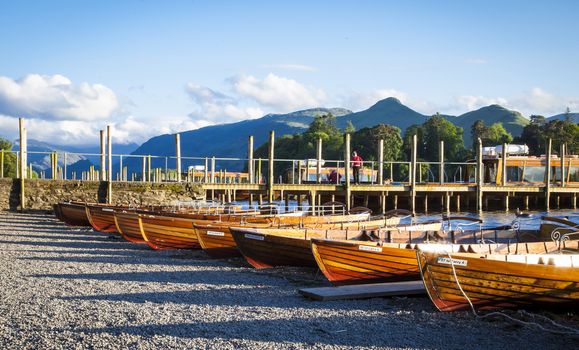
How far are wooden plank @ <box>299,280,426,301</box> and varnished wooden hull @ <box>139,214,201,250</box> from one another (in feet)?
23.4

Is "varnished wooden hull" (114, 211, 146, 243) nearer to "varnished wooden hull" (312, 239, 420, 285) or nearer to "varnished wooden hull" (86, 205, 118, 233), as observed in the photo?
"varnished wooden hull" (86, 205, 118, 233)

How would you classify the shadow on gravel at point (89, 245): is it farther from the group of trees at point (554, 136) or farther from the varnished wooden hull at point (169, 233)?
the group of trees at point (554, 136)

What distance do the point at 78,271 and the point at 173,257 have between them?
3456 millimetres

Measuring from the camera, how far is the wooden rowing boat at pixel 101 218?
22.1 metres

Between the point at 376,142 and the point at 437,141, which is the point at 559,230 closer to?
the point at 376,142

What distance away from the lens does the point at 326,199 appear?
37906mm

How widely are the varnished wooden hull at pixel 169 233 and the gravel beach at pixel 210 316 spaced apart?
3.37 metres

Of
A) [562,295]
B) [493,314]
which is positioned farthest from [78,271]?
[562,295]

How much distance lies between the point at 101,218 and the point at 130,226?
13.1ft

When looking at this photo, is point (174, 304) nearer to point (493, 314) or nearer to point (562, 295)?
point (493, 314)

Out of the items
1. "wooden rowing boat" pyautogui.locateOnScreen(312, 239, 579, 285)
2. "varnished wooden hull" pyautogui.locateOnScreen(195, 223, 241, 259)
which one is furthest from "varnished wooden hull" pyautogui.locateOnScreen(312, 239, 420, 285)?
"varnished wooden hull" pyautogui.locateOnScreen(195, 223, 241, 259)

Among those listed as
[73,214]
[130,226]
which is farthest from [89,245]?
[73,214]

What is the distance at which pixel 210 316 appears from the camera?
930 cm

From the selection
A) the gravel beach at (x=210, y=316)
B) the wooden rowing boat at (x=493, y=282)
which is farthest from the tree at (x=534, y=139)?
the wooden rowing boat at (x=493, y=282)
